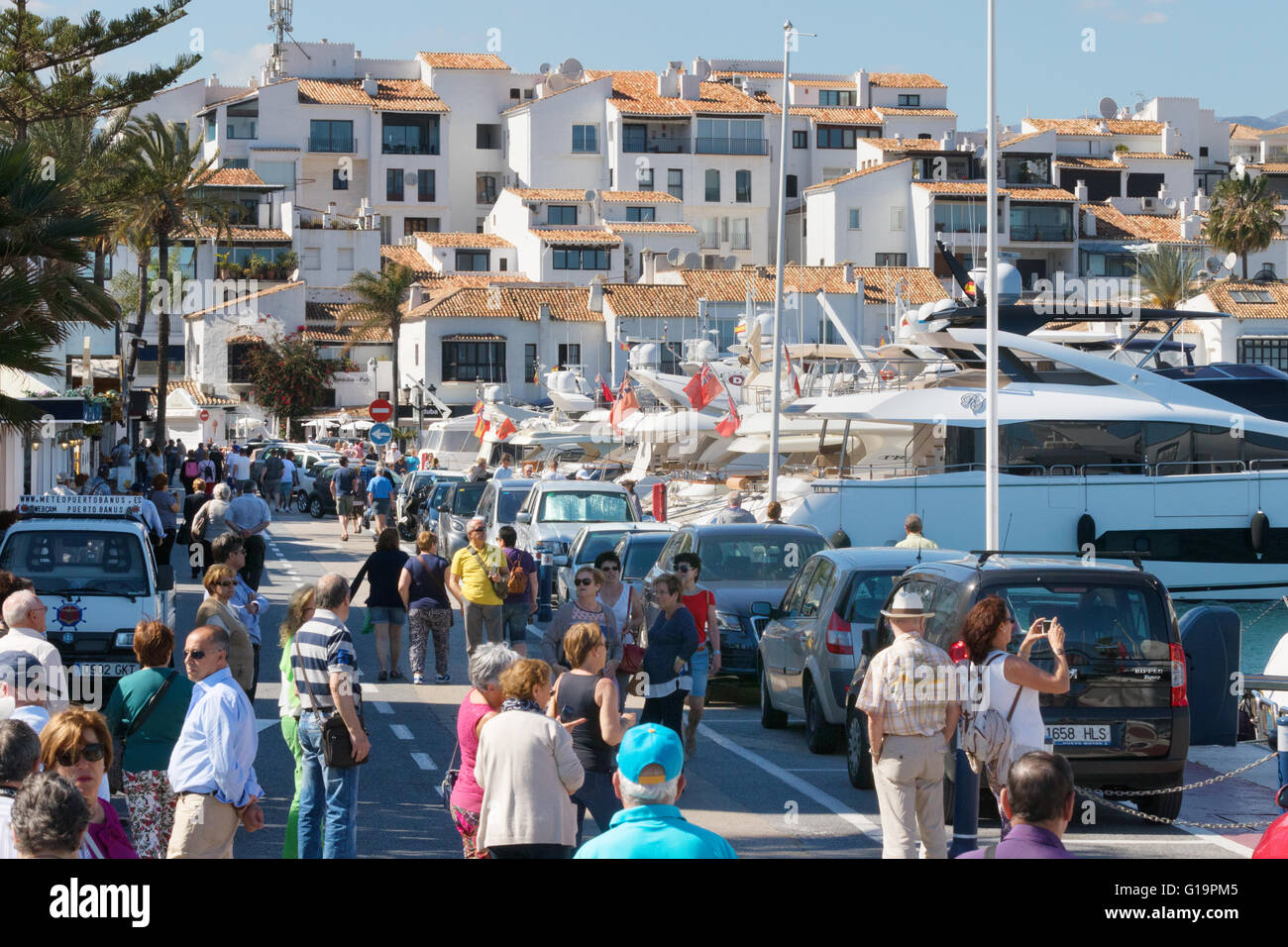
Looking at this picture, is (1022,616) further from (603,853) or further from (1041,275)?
(1041,275)

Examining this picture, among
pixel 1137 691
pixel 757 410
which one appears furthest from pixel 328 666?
pixel 757 410

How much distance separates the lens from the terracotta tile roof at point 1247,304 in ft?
263

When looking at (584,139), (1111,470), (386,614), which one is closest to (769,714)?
(386,614)

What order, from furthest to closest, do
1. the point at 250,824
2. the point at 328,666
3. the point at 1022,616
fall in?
the point at 1022,616 → the point at 328,666 → the point at 250,824

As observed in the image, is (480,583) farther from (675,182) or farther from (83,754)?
(675,182)

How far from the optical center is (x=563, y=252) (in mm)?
95688

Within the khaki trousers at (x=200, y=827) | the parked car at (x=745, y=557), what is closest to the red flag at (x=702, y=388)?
the parked car at (x=745, y=557)

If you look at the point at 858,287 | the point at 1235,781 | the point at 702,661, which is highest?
the point at 858,287

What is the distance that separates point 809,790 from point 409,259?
9162 cm

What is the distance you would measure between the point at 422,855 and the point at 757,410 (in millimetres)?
31879

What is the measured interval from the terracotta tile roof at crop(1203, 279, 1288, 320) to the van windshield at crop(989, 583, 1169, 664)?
233 feet

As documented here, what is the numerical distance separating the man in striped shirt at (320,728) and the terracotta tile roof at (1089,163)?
101744mm

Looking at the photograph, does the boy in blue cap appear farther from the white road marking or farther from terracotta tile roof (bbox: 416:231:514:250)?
terracotta tile roof (bbox: 416:231:514:250)

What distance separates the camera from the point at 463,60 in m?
118
